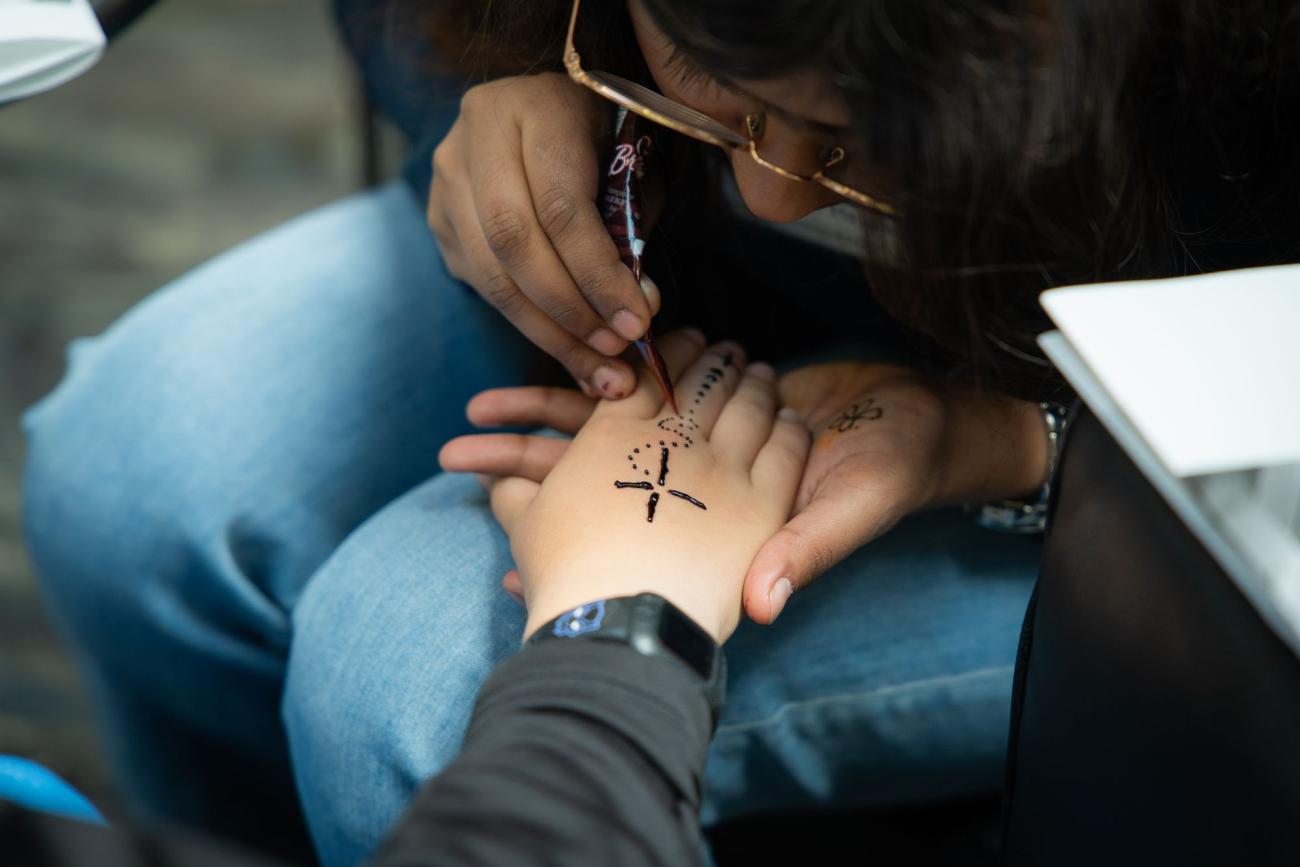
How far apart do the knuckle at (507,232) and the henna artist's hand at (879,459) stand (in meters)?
0.24

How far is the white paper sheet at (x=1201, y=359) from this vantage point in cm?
38

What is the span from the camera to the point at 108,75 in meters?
2.26

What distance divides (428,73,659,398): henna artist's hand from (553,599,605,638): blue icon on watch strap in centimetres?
22

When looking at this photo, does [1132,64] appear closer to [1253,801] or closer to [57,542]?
[1253,801]

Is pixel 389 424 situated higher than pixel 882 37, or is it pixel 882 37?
pixel 882 37

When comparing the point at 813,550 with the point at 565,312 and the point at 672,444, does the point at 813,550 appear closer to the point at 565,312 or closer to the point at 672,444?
the point at 672,444

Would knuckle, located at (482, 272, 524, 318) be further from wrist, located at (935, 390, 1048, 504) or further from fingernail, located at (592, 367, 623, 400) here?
wrist, located at (935, 390, 1048, 504)

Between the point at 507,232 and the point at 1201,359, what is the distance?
431 millimetres

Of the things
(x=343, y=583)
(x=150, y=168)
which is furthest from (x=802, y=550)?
(x=150, y=168)

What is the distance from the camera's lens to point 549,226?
0.71 m

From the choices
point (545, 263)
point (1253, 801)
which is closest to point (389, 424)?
point (545, 263)

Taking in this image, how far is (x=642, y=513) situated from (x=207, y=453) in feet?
1.36

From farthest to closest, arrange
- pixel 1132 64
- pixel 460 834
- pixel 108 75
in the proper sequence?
1. pixel 108 75
2. pixel 1132 64
3. pixel 460 834

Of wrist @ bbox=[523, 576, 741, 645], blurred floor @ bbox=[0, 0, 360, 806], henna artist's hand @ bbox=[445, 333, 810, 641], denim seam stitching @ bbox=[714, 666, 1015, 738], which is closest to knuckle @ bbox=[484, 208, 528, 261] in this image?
henna artist's hand @ bbox=[445, 333, 810, 641]
